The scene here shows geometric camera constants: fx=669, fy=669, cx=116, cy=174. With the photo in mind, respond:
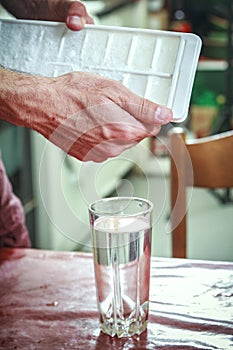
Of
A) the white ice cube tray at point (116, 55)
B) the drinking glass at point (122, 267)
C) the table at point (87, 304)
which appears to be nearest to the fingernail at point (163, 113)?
the white ice cube tray at point (116, 55)

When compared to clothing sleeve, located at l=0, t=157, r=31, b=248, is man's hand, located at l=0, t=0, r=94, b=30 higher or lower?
higher

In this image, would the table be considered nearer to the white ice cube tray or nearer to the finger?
the white ice cube tray

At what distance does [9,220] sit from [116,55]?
1.47ft

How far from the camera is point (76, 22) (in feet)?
3.46

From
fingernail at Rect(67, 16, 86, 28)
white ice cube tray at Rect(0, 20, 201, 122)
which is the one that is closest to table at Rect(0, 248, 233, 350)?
white ice cube tray at Rect(0, 20, 201, 122)

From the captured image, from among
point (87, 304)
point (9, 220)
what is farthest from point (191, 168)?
point (87, 304)

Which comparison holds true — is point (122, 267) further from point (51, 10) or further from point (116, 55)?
point (51, 10)

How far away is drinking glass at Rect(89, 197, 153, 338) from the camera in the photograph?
86 centimetres

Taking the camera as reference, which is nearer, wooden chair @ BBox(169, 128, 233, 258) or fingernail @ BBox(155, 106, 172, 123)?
fingernail @ BBox(155, 106, 172, 123)

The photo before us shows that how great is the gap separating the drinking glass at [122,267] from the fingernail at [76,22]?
31 cm

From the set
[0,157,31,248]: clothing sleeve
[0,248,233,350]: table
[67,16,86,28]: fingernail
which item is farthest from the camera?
[0,157,31,248]: clothing sleeve

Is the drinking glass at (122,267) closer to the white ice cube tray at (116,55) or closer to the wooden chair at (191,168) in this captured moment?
the white ice cube tray at (116,55)

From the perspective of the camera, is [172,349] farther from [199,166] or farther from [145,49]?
[199,166]

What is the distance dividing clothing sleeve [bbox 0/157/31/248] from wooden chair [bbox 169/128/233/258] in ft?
1.01
